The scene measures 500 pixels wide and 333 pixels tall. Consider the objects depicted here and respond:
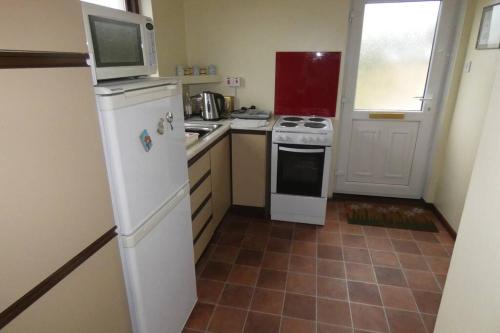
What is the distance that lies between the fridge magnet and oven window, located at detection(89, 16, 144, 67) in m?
0.30

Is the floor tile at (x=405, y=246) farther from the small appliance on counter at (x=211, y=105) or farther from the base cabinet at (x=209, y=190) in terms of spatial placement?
the small appliance on counter at (x=211, y=105)

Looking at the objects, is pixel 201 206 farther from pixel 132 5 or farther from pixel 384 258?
pixel 132 5

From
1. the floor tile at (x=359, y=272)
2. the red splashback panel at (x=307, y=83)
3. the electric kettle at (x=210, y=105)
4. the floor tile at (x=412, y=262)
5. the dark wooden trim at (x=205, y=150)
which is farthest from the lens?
the red splashback panel at (x=307, y=83)

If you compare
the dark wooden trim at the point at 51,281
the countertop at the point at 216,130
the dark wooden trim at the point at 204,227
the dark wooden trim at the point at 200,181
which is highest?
the countertop at the point at 216,130

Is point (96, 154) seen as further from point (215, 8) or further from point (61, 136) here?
point (215, 8)

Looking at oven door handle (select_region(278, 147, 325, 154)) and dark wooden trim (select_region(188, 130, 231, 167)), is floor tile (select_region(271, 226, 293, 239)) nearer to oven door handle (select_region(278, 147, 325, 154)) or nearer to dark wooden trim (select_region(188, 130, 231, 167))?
oven door handle (select_region(278, 147, 325, 154))

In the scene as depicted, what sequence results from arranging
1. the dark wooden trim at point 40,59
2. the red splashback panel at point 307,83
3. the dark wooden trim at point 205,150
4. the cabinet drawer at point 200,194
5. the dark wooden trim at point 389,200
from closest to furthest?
the dark wooden trim at point 40,59 < the dark wooden trim at point 205,150 < the cabinet drawer at point 200,194 < the red splashback panel at point 307,83 < the dark wooden trim at point 389,200

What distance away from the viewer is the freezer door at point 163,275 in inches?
52.6

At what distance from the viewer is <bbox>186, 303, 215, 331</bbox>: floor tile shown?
1.87 metres

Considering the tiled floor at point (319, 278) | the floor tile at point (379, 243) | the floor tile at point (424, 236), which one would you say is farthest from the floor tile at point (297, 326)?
the floor tile at point (424, 236)

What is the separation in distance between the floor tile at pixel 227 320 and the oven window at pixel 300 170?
4.18ft

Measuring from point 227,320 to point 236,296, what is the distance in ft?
0.68

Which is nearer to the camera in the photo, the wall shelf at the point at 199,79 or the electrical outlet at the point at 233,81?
the wall shelf at the point at 199,79

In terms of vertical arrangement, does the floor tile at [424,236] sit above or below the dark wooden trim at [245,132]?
below
